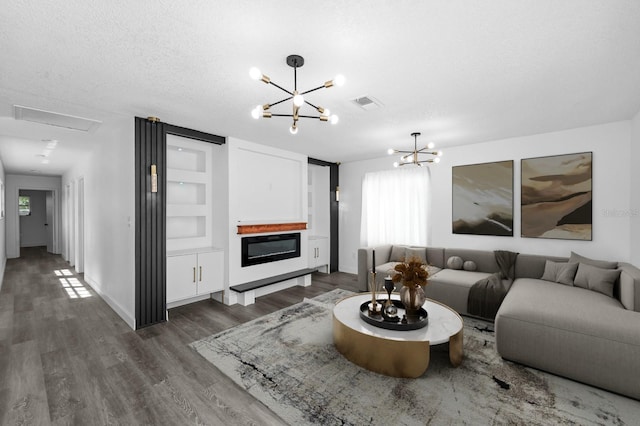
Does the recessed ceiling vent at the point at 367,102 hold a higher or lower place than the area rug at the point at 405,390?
higher

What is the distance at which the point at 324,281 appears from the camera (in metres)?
5.84

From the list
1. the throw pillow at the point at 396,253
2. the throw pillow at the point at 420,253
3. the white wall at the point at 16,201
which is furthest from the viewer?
the white wall at the point at 16,201

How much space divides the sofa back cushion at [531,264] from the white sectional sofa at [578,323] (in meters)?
0.12

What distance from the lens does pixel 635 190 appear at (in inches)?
137

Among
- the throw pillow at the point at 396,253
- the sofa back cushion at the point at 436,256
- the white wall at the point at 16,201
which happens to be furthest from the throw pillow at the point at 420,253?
the white wall at the point at 16,201

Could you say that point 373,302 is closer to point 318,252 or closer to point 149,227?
point 149,227

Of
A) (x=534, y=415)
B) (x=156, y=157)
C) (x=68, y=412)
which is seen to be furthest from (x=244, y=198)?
(x=534, y=415)

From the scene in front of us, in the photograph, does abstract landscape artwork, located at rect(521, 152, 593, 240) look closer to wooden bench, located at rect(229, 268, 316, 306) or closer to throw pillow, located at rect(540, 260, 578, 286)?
throw pillow, located at rect(540, 260, 578, 286)

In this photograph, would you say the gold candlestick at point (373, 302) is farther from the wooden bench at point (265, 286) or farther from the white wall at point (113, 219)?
the white wall at point (113, 219)

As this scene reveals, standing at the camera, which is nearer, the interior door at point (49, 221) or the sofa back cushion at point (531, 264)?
the sofa back cushion at point (531, 264)

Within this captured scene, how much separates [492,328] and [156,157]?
4.83 metres

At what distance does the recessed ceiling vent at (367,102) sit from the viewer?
292 cm

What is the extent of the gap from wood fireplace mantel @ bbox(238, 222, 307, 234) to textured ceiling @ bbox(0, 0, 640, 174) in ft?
5.68

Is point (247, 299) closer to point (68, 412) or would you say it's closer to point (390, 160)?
point (68, 412)
